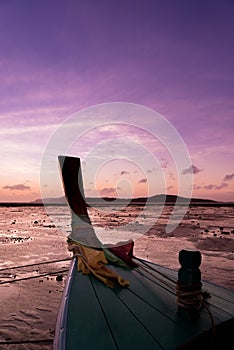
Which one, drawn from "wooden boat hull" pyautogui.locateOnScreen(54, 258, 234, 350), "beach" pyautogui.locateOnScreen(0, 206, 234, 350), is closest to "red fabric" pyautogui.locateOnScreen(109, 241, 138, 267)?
"wooden boat hull" pyautogui.locateOnScreen(54, 258, 234, 350)

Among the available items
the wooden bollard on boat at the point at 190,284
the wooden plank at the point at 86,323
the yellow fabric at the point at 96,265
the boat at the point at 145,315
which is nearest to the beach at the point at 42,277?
the yellow fabric at the point at 96,265

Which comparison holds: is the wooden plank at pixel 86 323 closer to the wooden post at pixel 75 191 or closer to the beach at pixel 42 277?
the wooden post at pixel 75 191

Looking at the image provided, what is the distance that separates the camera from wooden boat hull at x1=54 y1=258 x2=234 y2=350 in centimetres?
285

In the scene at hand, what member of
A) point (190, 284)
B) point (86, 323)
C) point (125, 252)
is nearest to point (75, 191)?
point (125, 252)

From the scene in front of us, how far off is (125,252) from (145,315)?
7.01 ft

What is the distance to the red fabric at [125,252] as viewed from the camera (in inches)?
200

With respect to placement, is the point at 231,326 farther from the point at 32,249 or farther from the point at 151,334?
the point at 32,249

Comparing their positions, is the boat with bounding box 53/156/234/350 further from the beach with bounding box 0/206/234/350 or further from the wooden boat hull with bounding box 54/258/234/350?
the beach with bounding box 0/206/234/350

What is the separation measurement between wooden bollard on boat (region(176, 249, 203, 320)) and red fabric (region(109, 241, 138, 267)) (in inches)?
74.5

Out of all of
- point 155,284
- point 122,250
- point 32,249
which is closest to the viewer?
point 155,284

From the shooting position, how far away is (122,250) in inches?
213

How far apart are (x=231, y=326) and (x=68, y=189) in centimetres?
386

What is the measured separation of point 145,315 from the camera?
3.29 meters

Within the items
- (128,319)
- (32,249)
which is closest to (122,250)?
(128,319)
